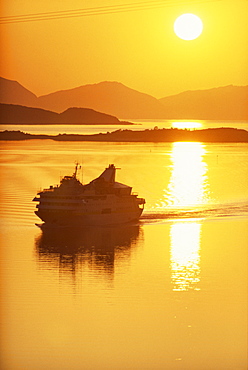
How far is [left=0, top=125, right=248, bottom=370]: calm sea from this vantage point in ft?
74.3

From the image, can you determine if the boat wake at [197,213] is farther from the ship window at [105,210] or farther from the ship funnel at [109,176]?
the ship funnel at [109,176]

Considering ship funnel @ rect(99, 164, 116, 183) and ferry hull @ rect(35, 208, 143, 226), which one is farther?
ship funnel @ rect(99, 164, 116, 183)

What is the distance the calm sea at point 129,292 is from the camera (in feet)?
74.3

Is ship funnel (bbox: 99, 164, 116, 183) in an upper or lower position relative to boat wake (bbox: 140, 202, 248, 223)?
upper

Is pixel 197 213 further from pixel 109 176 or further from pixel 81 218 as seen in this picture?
pixel 81 218

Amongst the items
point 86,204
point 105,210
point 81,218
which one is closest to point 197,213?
point 105,210

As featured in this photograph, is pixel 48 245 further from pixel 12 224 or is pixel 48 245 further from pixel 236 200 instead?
pixel 236 200

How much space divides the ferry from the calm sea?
1114mm

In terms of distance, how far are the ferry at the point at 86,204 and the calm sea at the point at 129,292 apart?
111 cm

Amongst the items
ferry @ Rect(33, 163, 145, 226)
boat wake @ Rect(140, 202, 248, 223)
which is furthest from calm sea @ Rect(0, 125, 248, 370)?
ferry @ Rect(33, 163, 145, 226)

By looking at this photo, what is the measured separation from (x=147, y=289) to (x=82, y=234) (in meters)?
18.3

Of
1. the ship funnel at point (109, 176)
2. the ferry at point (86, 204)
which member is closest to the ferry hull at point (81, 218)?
the ferry at point (86, 204)

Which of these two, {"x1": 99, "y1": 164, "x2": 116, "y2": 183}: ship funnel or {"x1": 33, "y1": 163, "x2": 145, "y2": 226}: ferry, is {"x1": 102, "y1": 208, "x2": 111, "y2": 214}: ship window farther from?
{"x1": 99, "y1": 164, "x2": 116, "y2": 183}: ship funnel

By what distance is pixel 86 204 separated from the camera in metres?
51.6
